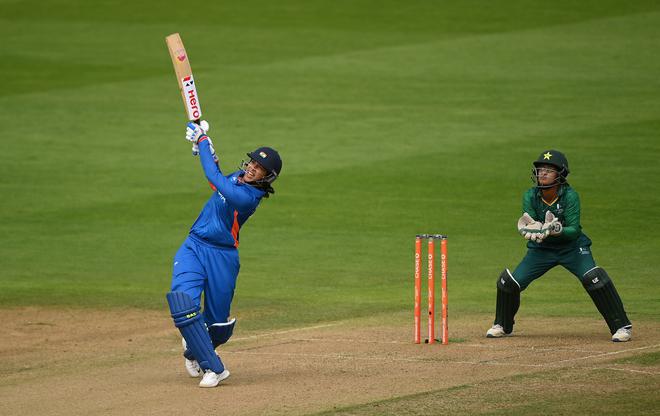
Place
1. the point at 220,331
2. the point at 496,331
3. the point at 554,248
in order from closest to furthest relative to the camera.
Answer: the point at 220,331, the point at 554,248, the point at 496,331

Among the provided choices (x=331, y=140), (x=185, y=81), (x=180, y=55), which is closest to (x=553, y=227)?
(x=185, y=81)

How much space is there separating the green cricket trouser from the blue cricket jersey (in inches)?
115

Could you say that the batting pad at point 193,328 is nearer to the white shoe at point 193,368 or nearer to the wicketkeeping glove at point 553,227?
the white shoe at point 193,368

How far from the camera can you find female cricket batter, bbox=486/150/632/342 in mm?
11109

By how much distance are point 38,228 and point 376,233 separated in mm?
5334

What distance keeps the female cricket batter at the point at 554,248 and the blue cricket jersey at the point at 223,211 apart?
274cm

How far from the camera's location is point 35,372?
1100 cm

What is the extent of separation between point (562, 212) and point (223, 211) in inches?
130

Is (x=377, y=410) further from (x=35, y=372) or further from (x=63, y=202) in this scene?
(x=63, y=202)

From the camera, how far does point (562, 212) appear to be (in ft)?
36.9

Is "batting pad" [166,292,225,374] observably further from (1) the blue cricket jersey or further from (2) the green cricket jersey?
(2) the green cricket jersey

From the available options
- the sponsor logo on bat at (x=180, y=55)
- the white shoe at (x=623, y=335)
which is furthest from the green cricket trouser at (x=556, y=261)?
the sponsor logo on bat at (x=180, y=55)

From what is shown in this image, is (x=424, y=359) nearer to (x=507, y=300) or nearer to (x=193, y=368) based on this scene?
(x=507, y=300)

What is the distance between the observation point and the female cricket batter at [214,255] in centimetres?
973
